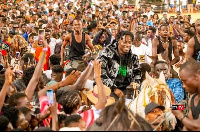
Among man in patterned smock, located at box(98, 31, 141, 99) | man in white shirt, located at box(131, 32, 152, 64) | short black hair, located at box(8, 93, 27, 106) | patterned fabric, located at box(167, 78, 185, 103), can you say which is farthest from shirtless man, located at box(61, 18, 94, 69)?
short black hair, located at box(8, 93, 27, 106)

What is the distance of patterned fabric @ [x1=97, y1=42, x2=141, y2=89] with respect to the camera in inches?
268

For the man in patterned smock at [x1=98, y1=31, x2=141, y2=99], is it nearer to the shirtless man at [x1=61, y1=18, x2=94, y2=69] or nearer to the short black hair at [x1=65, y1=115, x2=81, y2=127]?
the short black hair at [x1=65, y1=115, x2=81, y2=127]

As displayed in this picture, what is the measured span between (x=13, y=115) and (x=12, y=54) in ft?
20.7

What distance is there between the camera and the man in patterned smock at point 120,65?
684 centimetres

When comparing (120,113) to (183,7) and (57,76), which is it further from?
(183,7)

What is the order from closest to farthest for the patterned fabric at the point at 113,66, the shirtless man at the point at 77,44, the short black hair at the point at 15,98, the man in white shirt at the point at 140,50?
the short black hair at the point at 15,98 → the patterned fabric at the point at 113,66 → the shirtless man at the point at 77,44 → the man in white shirt at the point at 140,50

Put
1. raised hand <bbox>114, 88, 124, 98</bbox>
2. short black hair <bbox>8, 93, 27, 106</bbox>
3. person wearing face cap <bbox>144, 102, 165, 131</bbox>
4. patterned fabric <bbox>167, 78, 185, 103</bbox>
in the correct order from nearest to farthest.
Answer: person wearing face cap <bbox>144, 102, 165, 131</bbox>, short black hair <bbox>8, 93, 27, 106</bbox>, raised hand <bbox>114, 88, 124, 98</bbox>, patterned fabric <bbox>167, 78, 185, 103</bbox>

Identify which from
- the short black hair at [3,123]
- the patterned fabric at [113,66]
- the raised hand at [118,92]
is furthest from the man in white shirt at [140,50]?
the short black hair at [3,123]

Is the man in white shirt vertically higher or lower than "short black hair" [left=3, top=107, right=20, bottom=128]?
lower

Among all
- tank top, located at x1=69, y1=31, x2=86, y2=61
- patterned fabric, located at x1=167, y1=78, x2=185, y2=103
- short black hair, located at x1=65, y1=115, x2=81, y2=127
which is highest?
short black hair, located at x1=65, y1=115, x2=81, y2=127

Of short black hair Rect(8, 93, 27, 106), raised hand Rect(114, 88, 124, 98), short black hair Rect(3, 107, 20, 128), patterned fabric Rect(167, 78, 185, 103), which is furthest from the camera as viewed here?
patterned fabric Rect(167, 78, 185, 103)

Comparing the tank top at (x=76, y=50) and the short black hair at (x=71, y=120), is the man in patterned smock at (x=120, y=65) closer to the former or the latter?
the short black hair at (x=71, y=120)

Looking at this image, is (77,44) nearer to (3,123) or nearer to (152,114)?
(152,114)

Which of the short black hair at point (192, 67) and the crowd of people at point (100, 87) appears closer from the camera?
the crowd of people at point (100, 87)
